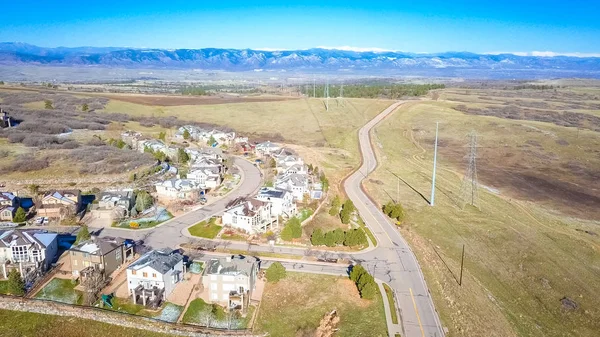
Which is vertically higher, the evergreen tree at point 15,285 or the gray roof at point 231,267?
the gray roof at point 231,267

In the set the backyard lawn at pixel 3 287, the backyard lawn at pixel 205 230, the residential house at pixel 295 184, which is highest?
the residential house at pixel 295 184

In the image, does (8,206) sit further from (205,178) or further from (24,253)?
(205,178)

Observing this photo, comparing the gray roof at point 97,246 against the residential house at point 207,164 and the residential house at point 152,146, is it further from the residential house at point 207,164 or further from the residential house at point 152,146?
the residential house at point 152,146

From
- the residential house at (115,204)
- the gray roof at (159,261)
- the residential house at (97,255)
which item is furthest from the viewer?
the residential house at (115,204)

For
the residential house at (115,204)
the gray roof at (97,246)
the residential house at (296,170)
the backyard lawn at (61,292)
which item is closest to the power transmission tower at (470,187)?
the residential house at (296,170)

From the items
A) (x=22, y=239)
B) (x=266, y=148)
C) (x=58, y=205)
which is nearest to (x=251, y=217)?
(x=22, y=239)

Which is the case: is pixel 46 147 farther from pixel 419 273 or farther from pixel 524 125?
pixel 524 125
